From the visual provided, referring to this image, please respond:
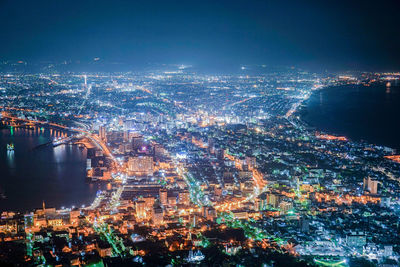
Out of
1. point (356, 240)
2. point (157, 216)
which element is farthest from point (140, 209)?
point (356, 240)

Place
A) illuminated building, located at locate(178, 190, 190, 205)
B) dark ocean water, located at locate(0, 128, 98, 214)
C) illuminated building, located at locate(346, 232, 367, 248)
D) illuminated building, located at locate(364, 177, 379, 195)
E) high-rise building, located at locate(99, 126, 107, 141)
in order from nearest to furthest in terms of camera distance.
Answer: illuminated building, located at locate(346, 232, 367, 248)
dark ocean water, located at locate(0, 128, 98, 214)
illuminated building, located at locate(178, 190, 190, 205)
illuminated building, located at locate(364, 177, 379, 195)
high-rise building, located at locate(99, 126, 107, 141)

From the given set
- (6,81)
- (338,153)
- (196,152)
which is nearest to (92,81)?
(6,81)

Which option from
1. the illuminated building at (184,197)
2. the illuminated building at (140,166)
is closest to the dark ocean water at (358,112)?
the illuminated building at (140,166)

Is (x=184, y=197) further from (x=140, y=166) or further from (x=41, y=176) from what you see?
(x=41, y=176)

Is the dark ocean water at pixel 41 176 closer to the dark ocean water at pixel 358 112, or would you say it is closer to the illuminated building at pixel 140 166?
the illuminated building at pixel 140 166

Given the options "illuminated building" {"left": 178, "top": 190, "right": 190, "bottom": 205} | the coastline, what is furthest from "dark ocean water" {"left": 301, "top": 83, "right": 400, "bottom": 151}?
"illuminated building" {"left": 178, "top": 190, "right": 190, "bottom": 205}

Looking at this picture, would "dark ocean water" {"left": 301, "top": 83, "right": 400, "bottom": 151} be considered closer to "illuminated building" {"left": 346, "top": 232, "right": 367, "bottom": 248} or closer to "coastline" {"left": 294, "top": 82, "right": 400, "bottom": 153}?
"coastline" {"left": 294, "top": 82, "right": 400, "bottom": 153}

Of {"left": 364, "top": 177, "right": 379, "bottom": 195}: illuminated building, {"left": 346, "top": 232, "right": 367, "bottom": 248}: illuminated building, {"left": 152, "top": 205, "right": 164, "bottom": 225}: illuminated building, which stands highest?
{"left": 364, "top": 177, "right": 379, "bottom": 195}: illuminated building

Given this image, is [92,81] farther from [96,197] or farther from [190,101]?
[96,197]
